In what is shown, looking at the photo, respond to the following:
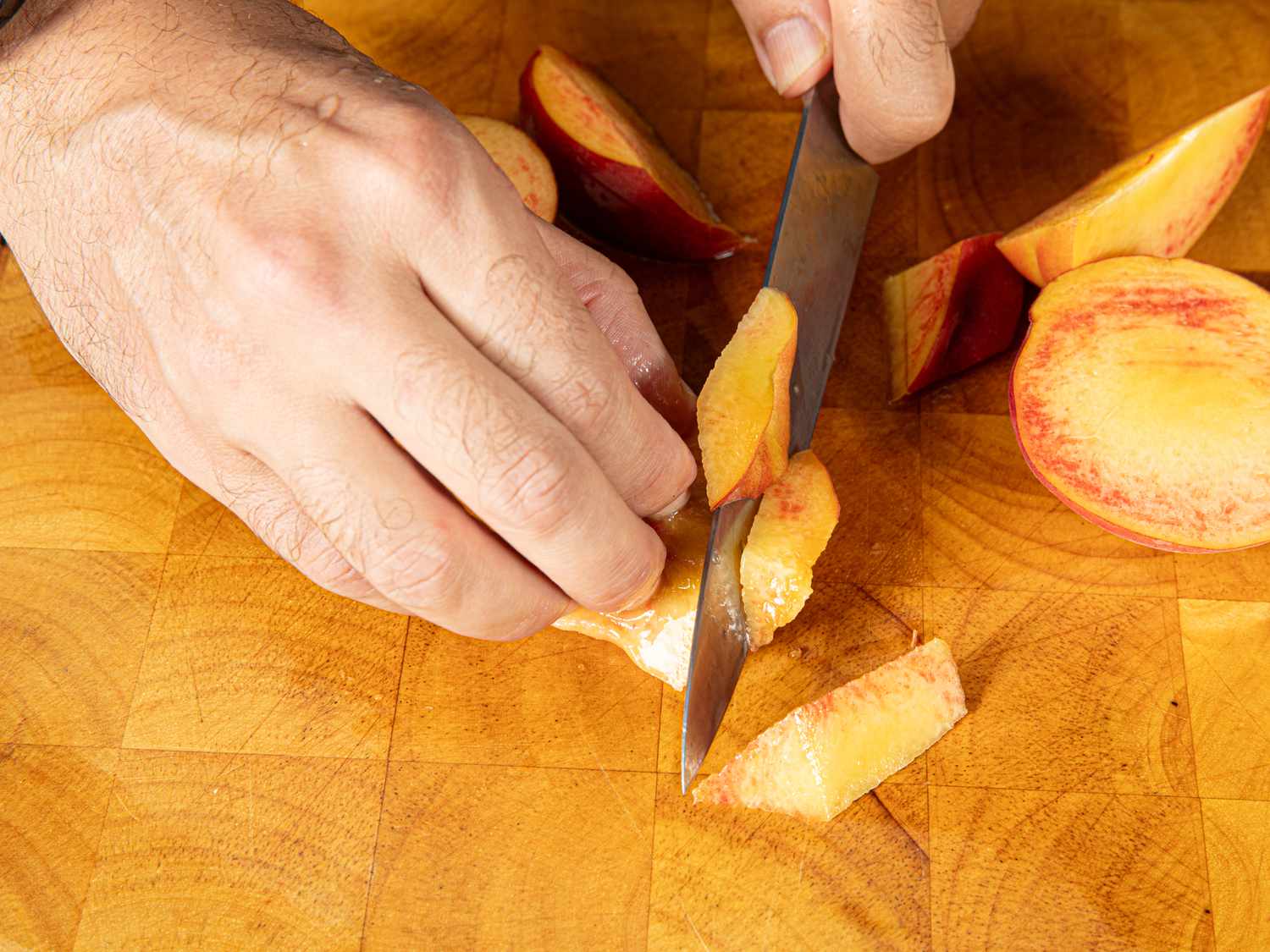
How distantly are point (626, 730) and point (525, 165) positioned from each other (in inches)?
36.6

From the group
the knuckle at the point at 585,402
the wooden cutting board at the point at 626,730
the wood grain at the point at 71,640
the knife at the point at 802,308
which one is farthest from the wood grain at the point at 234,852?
the knuckle at the point at 585,402

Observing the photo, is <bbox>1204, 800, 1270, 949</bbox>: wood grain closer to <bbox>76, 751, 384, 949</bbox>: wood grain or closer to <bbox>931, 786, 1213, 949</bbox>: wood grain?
<bbox>931, 786, 1213, 949</bbox>: wood grain

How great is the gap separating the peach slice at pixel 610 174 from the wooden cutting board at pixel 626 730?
0.08 m

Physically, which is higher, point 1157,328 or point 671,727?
point 1157,328

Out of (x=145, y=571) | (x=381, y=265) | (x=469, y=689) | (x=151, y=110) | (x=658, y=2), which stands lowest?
(x=469, y=689)

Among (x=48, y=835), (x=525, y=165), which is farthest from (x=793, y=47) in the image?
(x=48, y=835)

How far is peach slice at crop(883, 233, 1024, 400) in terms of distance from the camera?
175 cm

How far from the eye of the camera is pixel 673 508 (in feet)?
5.07

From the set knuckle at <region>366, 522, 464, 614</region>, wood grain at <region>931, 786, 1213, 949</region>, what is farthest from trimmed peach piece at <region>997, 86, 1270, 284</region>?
knuckle at <region>366, 522, 464, 614</region>

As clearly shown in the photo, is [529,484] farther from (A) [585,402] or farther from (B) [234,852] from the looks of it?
(B) [234,852]

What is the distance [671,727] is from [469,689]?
0.30m

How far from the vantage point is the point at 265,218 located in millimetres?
1264

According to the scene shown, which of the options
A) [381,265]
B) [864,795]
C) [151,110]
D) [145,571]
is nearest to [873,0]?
[381,265]

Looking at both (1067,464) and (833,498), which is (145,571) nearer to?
(833,498)
